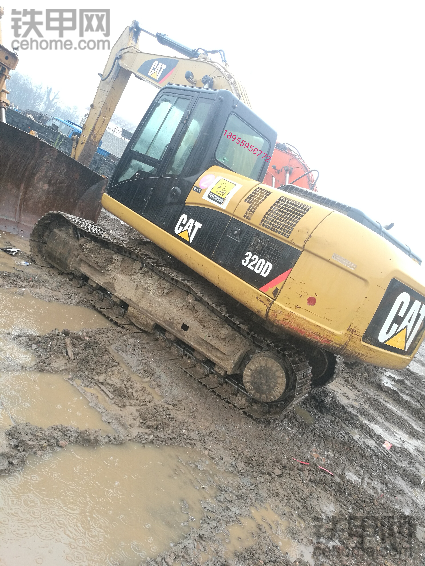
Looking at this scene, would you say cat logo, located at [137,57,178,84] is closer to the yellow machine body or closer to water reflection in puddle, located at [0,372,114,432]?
the yellow machine body

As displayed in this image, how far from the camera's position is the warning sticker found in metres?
3.54

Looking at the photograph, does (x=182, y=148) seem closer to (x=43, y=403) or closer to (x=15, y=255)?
(x=15, y=255)

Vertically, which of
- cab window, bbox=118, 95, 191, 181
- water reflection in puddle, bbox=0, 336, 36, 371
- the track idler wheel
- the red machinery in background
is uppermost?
the red machinery in background

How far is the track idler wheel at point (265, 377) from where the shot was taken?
3346 millimetres

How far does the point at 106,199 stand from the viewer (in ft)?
14.9

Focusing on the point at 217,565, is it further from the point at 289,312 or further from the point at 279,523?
the point at 289,312

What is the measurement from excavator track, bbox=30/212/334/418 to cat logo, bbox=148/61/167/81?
305 cm

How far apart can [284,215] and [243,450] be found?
199 centimetres

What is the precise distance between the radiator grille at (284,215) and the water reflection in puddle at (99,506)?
1.97 metres

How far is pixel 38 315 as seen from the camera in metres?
3.67

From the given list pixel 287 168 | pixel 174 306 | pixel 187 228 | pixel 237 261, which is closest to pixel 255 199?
pixel 237 261

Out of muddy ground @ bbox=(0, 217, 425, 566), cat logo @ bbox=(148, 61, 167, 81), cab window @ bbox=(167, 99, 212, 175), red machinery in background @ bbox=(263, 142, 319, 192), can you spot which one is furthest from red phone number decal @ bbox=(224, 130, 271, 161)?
red machinery in background @ bbox=(263, 142, 319, 192)

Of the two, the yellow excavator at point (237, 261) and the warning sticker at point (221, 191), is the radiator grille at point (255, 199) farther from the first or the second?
the warning sticker at point (221, 191)

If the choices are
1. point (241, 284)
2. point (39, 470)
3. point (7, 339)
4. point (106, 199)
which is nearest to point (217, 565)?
point (39, 470)
